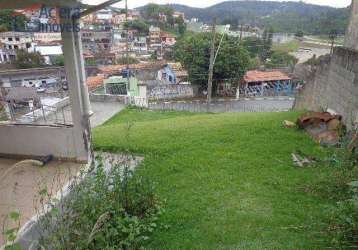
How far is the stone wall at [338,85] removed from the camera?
5.53 metres

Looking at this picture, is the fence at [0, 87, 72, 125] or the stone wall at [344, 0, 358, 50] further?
the stone wall at [344, 0, 358, 50]

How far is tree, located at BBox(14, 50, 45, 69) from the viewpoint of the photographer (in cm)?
613

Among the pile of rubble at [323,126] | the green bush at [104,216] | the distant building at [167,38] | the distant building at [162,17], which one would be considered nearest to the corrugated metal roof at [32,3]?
the green bush at [104,216]

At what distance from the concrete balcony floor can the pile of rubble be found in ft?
13.9

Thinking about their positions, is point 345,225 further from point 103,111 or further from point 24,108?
point 103,111

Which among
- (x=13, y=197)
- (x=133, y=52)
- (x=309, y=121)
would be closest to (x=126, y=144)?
(x=13, y=197)

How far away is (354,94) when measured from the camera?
18.0 ft

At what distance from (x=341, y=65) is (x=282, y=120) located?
1.66m

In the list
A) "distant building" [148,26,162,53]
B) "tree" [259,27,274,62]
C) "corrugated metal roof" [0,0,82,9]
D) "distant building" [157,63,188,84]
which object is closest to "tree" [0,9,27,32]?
"corrugated metal roof" [0,0,82,9]

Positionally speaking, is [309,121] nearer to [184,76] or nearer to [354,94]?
[354,94]

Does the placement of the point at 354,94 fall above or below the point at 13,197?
above

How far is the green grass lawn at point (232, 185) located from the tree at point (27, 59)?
2.19 metres

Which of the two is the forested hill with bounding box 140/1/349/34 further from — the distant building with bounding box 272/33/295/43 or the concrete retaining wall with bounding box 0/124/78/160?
the concrete retaining wall with bounding box 0/124/78/160

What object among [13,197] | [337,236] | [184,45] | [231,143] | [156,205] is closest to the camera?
[337,236]
